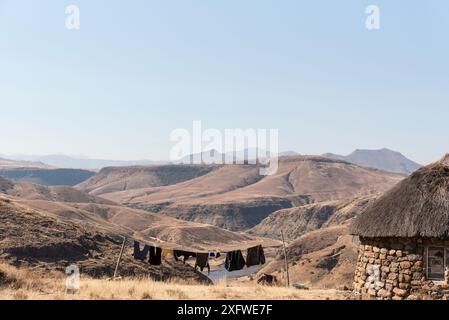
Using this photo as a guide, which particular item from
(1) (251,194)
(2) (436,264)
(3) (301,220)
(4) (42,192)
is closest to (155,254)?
(2) (436,264)

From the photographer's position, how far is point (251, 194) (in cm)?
16200

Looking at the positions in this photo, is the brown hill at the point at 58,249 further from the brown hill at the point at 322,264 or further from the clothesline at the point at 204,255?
the brown hill at the point at 322,264

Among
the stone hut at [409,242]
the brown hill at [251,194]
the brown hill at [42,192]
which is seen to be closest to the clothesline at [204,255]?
the stone hut at [409,242]

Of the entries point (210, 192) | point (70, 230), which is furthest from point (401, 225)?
point (210, 192)

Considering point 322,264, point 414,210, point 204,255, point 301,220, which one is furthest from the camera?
point 301,220

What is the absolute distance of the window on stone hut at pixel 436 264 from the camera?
18.3 metres

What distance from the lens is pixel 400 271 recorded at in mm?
18578

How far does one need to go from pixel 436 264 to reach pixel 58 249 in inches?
1091

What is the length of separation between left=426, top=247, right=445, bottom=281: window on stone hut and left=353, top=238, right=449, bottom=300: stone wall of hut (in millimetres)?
283

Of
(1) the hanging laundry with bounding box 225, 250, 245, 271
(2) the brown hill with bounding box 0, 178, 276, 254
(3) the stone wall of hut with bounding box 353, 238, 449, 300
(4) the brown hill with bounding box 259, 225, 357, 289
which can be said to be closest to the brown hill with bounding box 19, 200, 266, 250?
(2) the brown hill with bounding box 0, 178, 276, 254

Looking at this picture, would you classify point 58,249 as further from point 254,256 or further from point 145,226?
point 145,226

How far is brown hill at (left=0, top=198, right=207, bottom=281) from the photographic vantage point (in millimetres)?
35312
